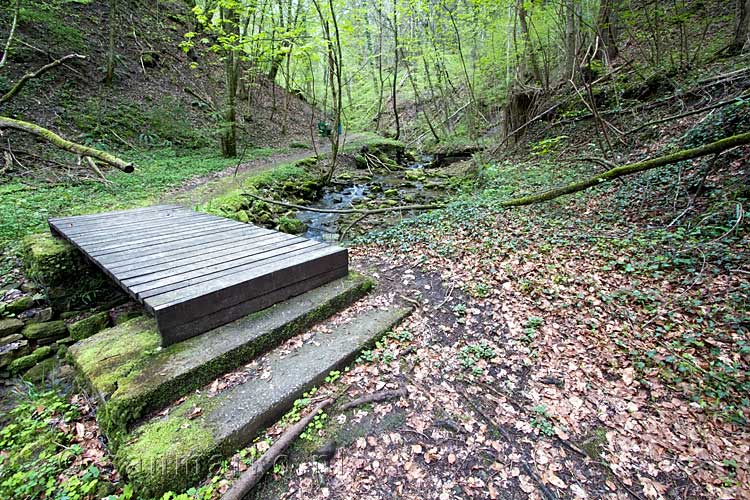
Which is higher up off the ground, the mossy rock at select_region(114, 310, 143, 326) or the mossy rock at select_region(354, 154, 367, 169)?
the mossy rock at select_region(354, 154, 367, 169)

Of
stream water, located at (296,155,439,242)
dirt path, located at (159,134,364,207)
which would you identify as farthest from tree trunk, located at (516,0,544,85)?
dirt path, located at (159,134,364,207)

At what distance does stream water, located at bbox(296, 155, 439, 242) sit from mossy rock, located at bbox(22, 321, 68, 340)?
14.6ft

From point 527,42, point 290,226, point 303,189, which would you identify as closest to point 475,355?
point 290,226

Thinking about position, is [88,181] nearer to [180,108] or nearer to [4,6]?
[180,108]

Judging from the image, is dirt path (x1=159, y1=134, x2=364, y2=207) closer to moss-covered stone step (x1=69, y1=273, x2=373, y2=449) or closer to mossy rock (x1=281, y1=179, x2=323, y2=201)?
mossy rock (x1=281, y1=179, x2=323, y2=201)

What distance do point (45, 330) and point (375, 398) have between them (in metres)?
4.05

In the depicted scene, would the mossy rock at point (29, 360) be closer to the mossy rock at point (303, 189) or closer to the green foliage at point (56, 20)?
the mossy rock at point (303, 189)

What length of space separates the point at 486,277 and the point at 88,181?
886cm

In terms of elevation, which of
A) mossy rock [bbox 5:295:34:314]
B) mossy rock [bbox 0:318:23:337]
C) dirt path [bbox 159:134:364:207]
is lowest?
mossy rock [bbox 0:318:23:337]

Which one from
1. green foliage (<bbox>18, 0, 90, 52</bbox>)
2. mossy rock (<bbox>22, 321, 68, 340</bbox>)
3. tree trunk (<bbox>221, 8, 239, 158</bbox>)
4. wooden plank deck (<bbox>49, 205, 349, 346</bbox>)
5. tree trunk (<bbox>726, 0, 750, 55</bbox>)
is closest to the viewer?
wooden plank deck (<bbox>49, 205, 349, 346</bbox>)

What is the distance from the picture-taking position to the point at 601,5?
7555 mm

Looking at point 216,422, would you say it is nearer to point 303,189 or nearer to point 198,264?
point 198,264

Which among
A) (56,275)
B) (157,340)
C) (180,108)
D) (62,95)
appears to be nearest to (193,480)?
(157,340)

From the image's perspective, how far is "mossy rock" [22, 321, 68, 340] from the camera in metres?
3.87
